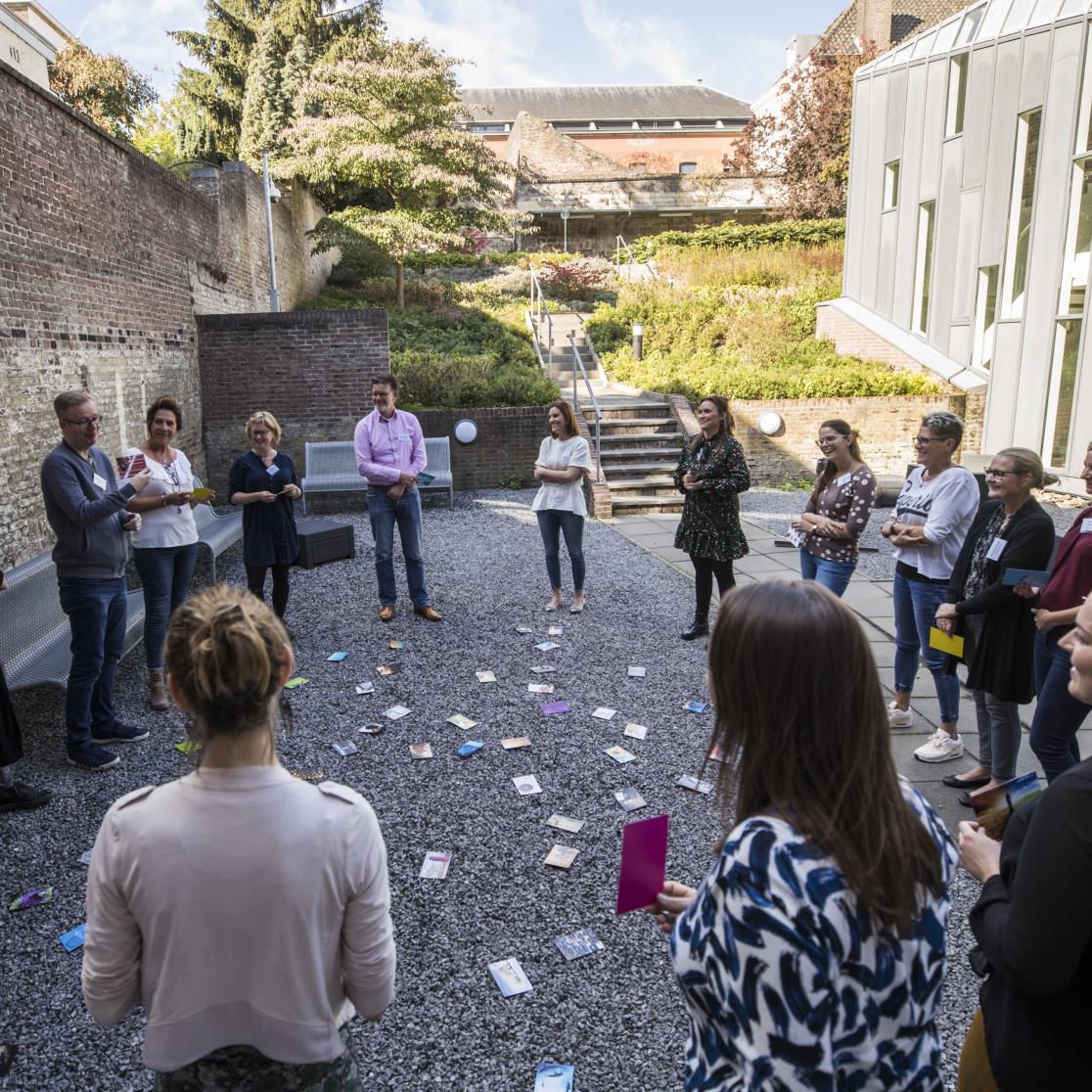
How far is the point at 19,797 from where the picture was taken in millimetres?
3848

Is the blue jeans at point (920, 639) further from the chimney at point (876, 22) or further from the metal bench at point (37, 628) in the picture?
the chimney at point (876, 22)

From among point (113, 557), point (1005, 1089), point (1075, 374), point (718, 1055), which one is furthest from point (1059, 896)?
point (1075, 374)

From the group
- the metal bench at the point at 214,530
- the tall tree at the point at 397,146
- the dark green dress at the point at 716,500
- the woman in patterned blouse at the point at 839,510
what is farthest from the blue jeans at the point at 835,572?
the tall tree at the point at 397,146

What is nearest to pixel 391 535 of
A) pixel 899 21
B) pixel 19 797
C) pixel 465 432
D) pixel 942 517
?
pixel 19 797

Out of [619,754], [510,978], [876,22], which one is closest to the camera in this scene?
[510,978]

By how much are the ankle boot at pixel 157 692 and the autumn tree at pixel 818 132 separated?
1040 inches

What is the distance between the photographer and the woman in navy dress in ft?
18.7

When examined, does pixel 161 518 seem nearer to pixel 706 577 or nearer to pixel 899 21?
pixel 706 577

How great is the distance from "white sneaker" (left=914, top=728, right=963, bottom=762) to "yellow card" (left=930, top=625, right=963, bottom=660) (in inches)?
23.7

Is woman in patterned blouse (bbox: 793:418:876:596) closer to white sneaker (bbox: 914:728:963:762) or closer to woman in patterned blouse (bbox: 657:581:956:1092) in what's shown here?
white sneaker (bbox: 914:728:963:762)

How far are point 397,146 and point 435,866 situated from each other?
1879 centimetres

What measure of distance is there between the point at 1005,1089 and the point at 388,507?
5.70 meters

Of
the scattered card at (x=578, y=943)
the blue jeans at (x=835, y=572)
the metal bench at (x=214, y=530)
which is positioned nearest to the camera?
the scattered card at (x=578, y=943)

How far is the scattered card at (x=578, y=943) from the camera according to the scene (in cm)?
290
